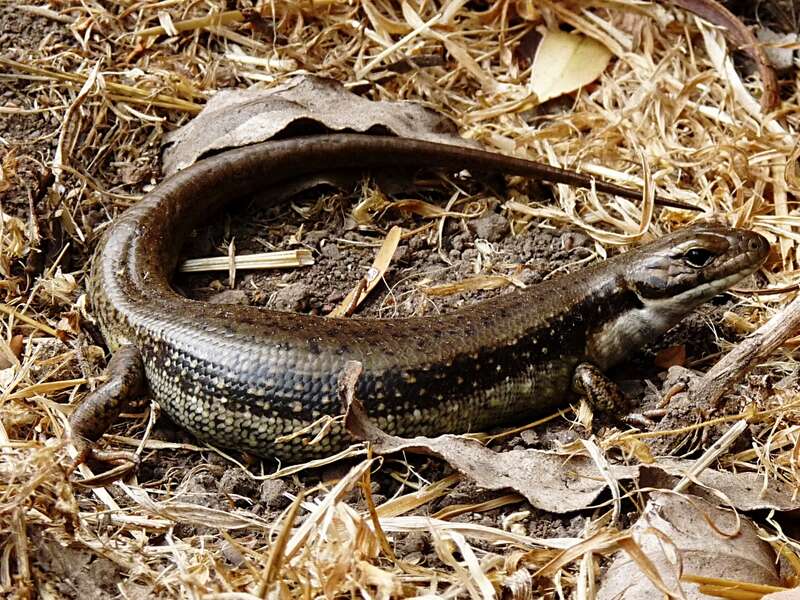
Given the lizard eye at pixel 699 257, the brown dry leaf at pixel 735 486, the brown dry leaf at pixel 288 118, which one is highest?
the lizard eye at pixel 699 257

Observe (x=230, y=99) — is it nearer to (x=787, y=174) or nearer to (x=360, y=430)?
(x=360, y=430)

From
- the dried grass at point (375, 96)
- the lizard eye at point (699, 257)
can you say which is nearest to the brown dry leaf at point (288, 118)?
the dried grass at point (375, 96)

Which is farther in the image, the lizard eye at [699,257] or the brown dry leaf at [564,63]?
the brown dry leaf at [564,63]

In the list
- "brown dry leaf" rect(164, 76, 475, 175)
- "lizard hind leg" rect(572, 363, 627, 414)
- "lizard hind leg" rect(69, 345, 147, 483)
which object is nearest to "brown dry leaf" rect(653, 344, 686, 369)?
"lizard hind leg" rect(572, 363, 627, 414)

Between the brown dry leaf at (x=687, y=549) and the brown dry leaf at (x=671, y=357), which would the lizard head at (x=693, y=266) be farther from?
the brown dry leaf at (x=687, y=549)

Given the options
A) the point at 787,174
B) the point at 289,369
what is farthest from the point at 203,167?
the point at 787,174

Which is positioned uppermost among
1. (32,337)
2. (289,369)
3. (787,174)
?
(787,174)

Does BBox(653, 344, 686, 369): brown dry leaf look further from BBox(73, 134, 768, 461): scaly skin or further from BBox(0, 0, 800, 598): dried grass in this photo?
BBox(0, 0, 800, 598): dried grass

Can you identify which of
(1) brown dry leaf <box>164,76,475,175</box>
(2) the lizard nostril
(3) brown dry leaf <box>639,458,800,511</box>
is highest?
(2) the lizard nostril

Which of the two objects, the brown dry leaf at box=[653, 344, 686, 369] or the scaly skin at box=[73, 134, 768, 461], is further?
the brown dry leaf at box=[653, 344, 686, 369]
